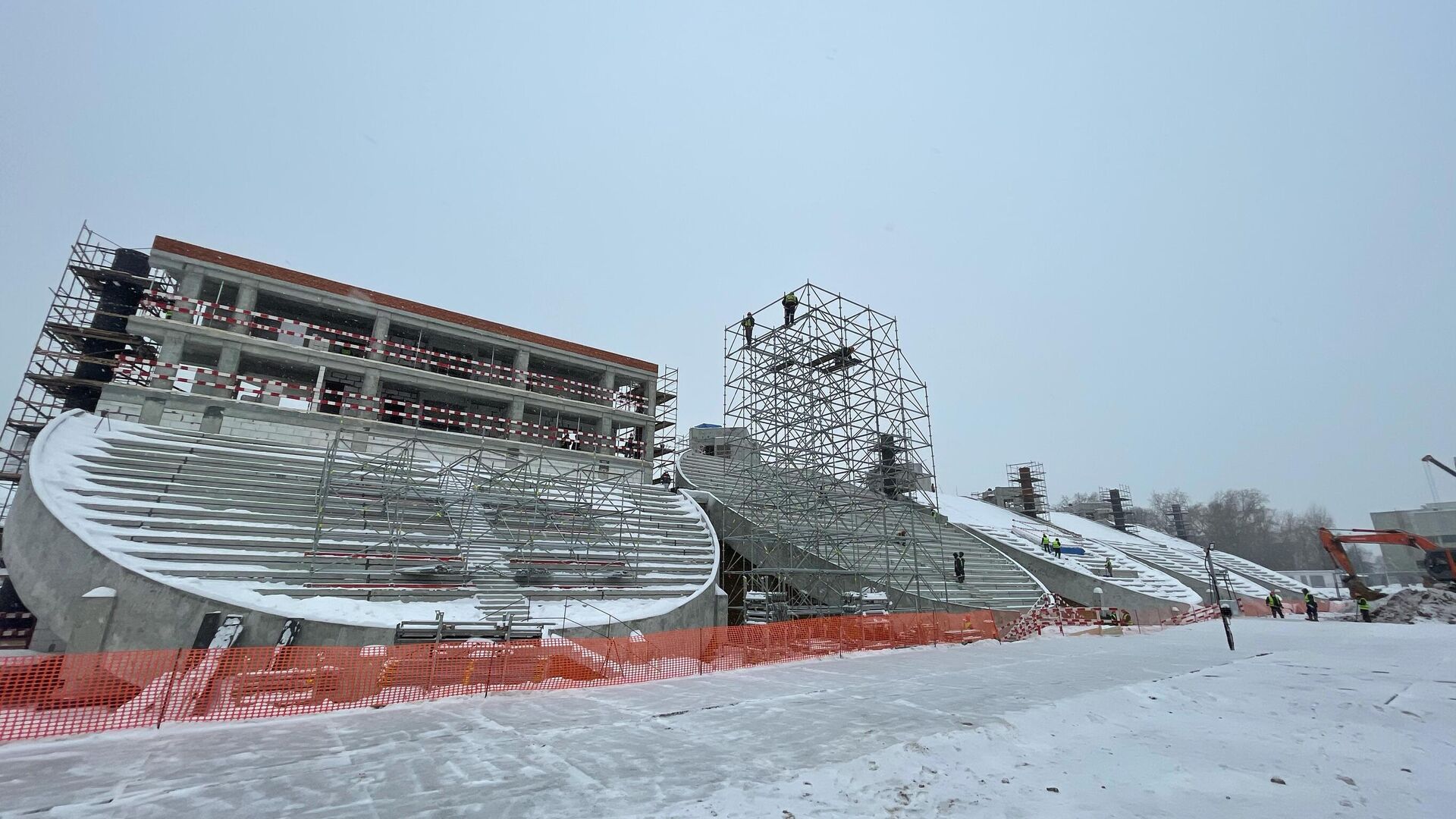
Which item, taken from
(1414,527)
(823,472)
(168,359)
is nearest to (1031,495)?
(823,472)

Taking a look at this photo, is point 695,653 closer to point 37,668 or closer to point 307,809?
point 307,809

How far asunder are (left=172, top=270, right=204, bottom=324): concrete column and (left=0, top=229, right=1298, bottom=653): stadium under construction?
0.08 m

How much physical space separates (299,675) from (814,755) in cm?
726

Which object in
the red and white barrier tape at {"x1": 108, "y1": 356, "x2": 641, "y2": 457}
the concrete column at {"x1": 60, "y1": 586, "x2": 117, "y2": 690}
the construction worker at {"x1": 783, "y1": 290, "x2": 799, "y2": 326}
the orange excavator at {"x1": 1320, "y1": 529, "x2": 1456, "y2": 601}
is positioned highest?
the construction worker at {"x1": 783, "y1": 290, "x2": 799, "y2": 326}

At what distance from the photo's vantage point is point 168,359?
19.1 meters

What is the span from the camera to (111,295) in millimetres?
21609

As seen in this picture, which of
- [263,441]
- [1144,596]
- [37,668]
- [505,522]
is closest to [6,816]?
[37,668]

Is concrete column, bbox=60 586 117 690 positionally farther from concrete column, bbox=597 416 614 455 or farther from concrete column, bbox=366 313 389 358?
concrete column, bbox=597 416 614 455

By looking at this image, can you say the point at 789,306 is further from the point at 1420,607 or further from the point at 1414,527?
the point at 1414,527

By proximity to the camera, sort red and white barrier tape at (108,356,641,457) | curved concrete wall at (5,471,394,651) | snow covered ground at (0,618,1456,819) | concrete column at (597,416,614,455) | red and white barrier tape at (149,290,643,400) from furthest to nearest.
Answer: concrete column at (597,416,614,455) → red and white barrier tape at (149,290,643,400) → red and white barrier tape at (108,356,641,457) → curved concrete wall at (5,471,394,651) → snow covered ground at (0,618,1456,819)

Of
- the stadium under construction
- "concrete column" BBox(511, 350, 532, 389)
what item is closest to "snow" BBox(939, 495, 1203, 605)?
the stadium under construction

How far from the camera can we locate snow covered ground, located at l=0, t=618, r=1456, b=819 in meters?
4.53

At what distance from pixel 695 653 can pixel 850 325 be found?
1620cm

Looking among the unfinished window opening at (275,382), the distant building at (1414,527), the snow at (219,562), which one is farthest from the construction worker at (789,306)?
the distant building at (1414,527)
